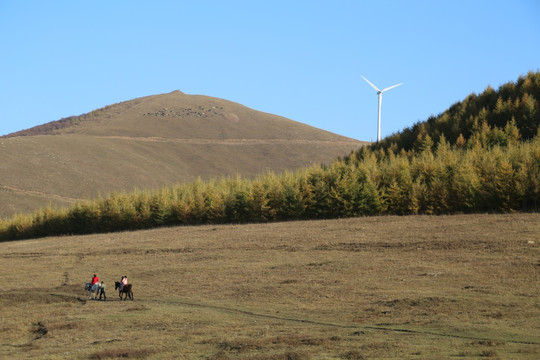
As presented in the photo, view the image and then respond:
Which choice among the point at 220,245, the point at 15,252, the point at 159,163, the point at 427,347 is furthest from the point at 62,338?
the point at 159,163

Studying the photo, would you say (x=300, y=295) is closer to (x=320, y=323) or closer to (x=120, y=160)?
(x=320, y=323)

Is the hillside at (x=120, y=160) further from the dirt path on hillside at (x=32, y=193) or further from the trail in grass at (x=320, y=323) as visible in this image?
the trail in grass at (x=320, y=323)

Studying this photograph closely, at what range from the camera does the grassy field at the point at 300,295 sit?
23.4 m

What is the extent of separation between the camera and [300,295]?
34.5 meters

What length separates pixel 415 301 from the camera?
1181 inches

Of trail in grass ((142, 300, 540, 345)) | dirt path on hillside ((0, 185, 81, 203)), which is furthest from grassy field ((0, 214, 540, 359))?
dirt path on hillside ((0, 185, 81, 203))

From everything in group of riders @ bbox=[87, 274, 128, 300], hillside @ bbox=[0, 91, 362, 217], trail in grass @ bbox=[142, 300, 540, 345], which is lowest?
trail in grass @ bbox=[142, 300, 540, 345]

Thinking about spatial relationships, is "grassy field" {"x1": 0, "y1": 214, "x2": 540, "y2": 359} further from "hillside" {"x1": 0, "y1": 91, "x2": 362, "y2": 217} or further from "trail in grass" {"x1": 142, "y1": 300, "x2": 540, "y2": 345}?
"hillside" {"x1": 0, "y1": 91, "x2": 362, "y2": 217}

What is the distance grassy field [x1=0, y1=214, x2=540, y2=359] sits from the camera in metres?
23.4

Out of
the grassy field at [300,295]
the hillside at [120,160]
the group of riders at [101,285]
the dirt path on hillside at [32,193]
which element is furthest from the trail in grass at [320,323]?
the dirt path on hillside at [32,193]

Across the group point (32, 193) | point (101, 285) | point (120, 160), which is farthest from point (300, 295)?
point (120, 160)

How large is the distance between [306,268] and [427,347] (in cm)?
2139

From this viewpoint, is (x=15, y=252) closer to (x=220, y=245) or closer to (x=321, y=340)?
(x=220, y=245)

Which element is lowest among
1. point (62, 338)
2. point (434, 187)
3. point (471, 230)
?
point (62, 338)
